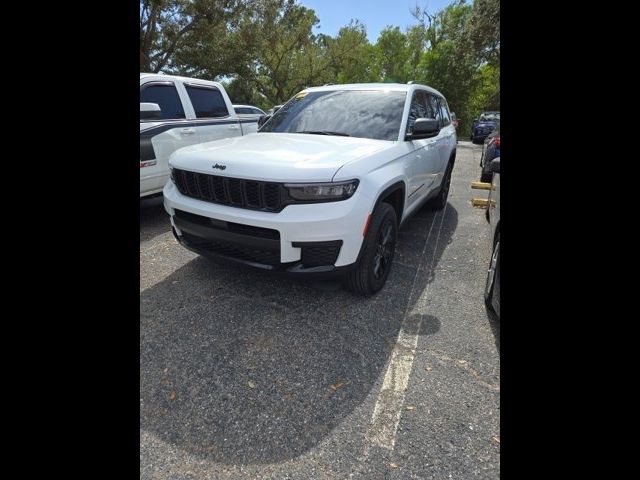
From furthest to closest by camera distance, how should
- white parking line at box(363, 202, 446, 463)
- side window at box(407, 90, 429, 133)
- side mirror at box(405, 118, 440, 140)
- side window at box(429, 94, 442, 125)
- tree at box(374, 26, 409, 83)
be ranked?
tree at box(374, 26, 409, 83) < side window at box(429, 94, 442, 125) < side window at box(407, 90, 429, 133) < side mirror at box(405, 118, 440, 140) < white parking line at box(363, 202, 446, 463)

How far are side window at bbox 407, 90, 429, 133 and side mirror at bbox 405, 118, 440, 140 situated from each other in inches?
3.9

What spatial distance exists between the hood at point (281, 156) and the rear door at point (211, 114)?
104 inches

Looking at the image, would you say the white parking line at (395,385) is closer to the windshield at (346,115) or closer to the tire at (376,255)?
the tire at (376,255)

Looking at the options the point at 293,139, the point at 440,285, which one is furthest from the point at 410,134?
Result: the point at 440,285

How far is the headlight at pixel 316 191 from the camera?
2.47 meters

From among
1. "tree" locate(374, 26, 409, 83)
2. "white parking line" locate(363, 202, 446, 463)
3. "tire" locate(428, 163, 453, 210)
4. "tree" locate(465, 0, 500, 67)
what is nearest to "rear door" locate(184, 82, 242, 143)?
"tire" locate(428, 163, 453, 210)

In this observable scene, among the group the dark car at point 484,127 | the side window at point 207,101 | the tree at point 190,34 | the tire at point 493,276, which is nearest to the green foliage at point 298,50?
the tree at point 190,34

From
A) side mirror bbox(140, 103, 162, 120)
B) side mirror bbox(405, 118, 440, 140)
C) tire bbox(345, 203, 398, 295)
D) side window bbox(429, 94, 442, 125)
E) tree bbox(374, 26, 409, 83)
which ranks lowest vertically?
tire bbox(345, 203, 398, 295)

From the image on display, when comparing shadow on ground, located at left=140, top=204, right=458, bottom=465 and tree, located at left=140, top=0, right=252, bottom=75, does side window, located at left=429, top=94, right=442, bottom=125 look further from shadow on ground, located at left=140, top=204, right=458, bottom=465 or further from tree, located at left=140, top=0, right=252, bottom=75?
tree, located at left=140, top=0, right=252, bottom=75

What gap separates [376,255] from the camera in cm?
310

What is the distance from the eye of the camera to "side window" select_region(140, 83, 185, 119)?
16.7 feet
